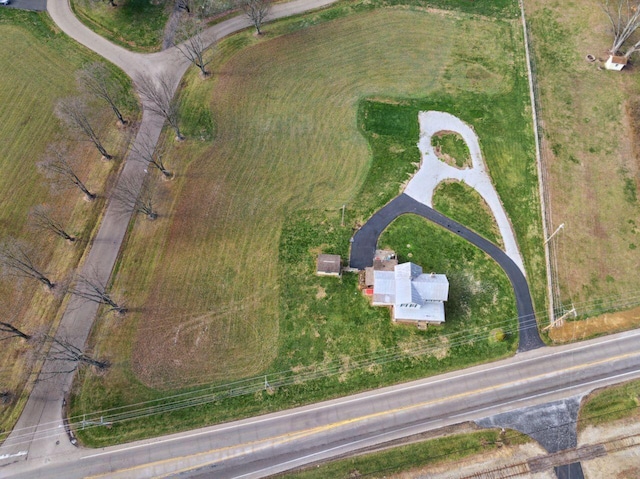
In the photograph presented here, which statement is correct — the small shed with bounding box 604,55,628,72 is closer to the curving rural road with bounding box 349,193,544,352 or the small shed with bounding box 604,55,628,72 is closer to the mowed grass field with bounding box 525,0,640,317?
the mowed grass field with bounding box 525,0,640,317

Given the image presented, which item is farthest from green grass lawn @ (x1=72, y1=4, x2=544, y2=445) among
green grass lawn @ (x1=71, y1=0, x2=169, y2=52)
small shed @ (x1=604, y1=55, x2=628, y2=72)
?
small shed @ (x1=604, y1=55, x2=628, y2=72)

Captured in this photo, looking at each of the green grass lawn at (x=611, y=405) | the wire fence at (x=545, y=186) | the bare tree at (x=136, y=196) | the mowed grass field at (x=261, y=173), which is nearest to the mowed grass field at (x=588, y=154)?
the wire fence at (x=545, y=186)

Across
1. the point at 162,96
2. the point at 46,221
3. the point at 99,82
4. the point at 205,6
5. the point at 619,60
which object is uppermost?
the point at 205,6

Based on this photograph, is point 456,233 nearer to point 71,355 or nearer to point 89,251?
point 89,251

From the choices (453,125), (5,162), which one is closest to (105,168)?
(5,162)

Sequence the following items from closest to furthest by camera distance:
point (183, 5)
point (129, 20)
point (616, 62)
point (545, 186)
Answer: point (545, 186) → point (616, 62) → point (129, 20) → point (183, 5)

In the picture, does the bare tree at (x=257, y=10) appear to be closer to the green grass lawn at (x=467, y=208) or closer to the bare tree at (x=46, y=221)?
the green grass lawn at (x=467, y=208)

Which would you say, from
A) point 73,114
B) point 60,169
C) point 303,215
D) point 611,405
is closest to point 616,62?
point 611,405
